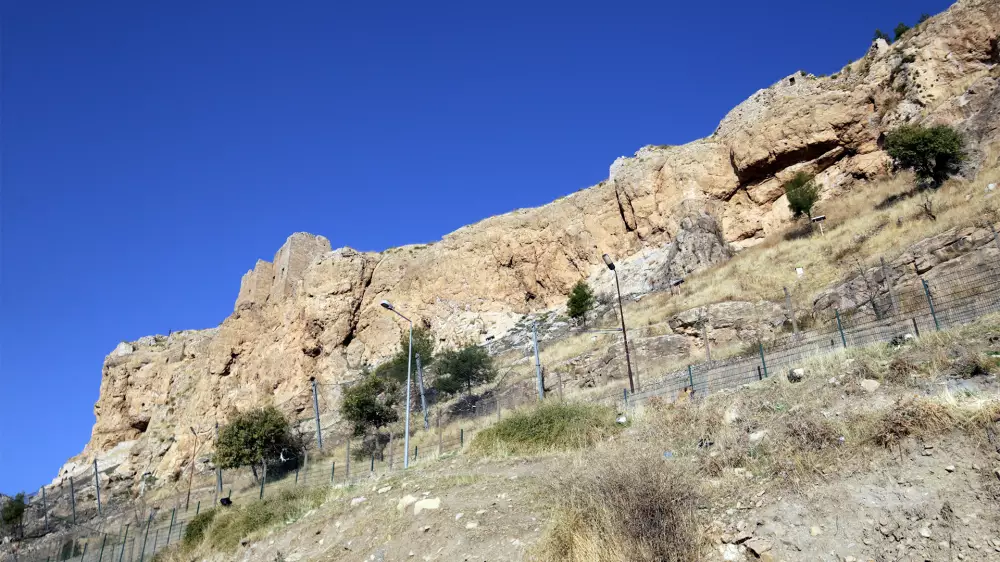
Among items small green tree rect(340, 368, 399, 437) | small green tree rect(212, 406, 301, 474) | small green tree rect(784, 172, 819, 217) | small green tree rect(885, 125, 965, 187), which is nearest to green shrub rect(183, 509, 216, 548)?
small green tree rect(212, 406, 301, 474)

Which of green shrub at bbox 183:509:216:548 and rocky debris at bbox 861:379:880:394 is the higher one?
rocky debris at bbox 861:379:880:394

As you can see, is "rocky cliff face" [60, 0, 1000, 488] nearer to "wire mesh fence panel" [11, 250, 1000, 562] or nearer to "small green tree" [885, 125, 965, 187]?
"small green tree" [885, 125, 965, 187]

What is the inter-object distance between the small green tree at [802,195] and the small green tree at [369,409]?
26.9m

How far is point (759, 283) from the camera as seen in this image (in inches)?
1149

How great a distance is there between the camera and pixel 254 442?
100 ft

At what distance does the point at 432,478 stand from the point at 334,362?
127 feet

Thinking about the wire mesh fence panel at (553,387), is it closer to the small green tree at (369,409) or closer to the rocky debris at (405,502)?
the small green tree at (369,409)

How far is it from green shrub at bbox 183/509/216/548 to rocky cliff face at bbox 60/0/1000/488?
26153mm

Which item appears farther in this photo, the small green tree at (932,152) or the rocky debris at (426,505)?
the small green tree at (932,152)

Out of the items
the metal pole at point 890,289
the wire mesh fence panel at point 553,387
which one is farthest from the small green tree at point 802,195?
the metal pole at point 890,289

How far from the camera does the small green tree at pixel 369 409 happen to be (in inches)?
1195

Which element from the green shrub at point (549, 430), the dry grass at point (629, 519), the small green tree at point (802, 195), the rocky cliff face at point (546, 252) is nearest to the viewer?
the dry grass at point (629, 519)

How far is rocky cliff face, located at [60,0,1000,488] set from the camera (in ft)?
132

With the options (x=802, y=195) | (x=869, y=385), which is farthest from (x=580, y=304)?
(x=869, y=385)
